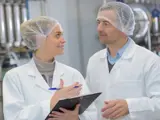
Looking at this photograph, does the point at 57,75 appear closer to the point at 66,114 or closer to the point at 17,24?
the point at 66,114

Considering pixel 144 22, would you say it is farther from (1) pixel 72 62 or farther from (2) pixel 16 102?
(2) pixel 16 102

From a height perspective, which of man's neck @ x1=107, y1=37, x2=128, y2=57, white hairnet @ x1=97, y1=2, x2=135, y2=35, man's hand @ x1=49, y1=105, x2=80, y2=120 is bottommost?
man's hand @ x1=49, y1=105, x2=80, y2=120

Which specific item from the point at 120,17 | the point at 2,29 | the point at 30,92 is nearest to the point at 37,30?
the point at 30,92

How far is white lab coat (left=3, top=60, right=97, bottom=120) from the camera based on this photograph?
151cm

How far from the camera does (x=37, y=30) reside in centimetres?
174

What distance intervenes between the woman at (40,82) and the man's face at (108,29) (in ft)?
0.79

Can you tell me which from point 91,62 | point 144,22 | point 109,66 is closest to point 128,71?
point 109,66

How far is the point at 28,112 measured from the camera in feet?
4.92

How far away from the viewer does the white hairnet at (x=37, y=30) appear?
172 cm

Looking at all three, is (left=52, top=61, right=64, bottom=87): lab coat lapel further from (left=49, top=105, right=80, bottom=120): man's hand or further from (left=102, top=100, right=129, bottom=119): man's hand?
(left=102, top=100, right=129, bottom=119): man's hand

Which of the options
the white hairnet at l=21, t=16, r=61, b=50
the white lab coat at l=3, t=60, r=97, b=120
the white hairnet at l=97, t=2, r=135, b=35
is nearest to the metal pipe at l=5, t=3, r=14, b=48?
the white hairnet at l=21, t=16, r=61, b=50

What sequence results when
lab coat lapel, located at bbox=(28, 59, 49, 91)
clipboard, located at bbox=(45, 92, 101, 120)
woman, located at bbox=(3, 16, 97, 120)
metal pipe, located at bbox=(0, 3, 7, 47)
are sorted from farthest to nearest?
metal pipe, located at bbox=(0, 3, 7, 47), lab coat lapel, located at bbox=(28, 59, 49, 91), woman, located at bbox=(3, 16, 97, 120), clipboard, located at bbox=(45, 92, 101, 120)

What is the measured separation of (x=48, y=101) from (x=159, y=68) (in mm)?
623

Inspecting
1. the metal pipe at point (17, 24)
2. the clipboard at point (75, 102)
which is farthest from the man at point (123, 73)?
the metal pipe at point (17, 24)
